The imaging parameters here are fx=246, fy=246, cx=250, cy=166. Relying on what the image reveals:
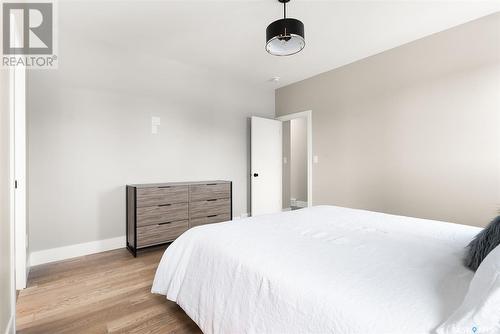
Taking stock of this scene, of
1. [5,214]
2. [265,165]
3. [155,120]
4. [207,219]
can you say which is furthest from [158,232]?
[265,165]

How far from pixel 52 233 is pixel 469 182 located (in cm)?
448

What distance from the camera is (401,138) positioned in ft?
10.0

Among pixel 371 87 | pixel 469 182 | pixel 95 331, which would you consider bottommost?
pixel 95 331

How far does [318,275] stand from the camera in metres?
0.98

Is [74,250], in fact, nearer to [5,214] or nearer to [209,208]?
[209,208]

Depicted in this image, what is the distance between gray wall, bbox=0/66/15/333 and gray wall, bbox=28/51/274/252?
4.75ft

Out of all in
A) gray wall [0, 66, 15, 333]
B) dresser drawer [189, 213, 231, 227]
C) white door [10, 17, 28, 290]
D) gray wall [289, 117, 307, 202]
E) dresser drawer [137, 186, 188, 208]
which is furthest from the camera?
gray wall [289, 117, 307, 202]

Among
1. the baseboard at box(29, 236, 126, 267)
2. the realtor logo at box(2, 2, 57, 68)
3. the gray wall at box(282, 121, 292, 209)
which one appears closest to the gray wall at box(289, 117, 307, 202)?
the gray wall at box(282, 121, 292, 209)

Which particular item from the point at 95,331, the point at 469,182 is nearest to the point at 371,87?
the point at 469,182

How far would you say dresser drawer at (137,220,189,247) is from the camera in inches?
112

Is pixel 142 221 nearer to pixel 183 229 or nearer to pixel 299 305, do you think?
pixel 183 229

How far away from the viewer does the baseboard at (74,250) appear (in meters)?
2.61

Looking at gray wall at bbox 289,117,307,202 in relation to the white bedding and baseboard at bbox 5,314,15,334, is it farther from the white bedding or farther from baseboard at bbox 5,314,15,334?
baseboard at bbox 5,314,15,334

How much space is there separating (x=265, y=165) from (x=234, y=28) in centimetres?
236
